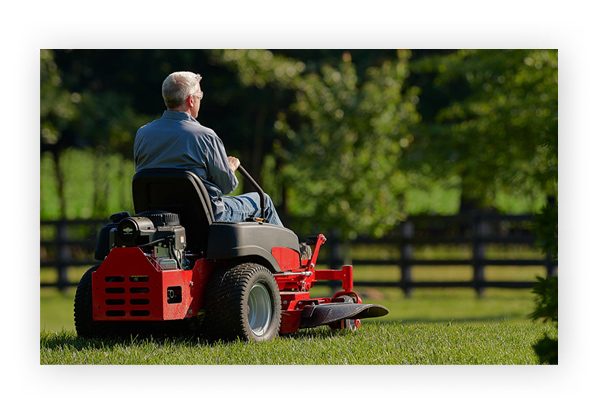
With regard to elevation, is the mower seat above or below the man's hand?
below

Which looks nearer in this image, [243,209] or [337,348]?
[337,348]

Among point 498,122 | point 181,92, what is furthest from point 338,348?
point 498,122

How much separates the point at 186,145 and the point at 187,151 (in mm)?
36

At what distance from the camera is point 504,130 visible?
1073cm

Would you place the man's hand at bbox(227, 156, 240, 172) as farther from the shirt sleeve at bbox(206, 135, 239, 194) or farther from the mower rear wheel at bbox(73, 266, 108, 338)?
the mower rear wheel at bbox(73, 266, 108, 338)

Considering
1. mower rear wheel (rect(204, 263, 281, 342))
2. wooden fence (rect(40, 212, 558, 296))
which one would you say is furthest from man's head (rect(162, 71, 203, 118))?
wooden fence (rect(40, 212, 558, 296))

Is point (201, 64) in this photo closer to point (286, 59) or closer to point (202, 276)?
point (286, 59)

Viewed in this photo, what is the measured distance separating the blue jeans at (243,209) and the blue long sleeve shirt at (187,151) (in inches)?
4.0

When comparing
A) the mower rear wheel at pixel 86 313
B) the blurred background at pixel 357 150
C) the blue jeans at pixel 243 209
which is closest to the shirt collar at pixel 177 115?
the blue jeans at pixel 243 209

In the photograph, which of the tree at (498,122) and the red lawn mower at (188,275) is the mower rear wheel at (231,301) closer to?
the red lawn mower at (188,275)

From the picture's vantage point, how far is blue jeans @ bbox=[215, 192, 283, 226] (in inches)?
199

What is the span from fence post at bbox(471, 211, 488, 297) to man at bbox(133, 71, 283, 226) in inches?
350

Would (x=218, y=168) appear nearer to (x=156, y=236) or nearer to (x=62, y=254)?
(x=156, y=236)

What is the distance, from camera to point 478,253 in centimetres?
1338
